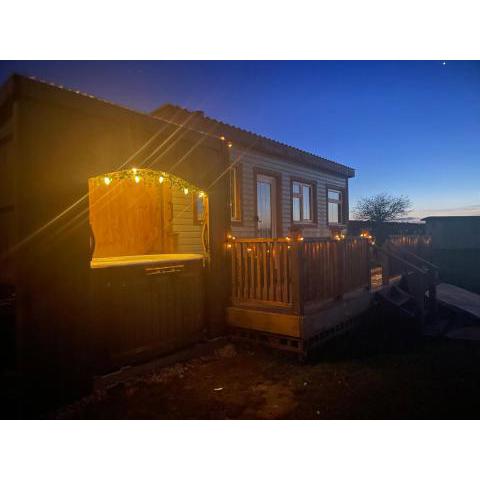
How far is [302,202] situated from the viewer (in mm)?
11609

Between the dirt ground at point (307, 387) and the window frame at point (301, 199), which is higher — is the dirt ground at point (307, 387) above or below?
below

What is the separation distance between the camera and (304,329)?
5.11m

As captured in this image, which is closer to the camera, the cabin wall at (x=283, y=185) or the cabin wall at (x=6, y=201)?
the cabin wall at (x=6, y=201)

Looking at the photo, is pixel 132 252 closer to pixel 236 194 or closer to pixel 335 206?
pixel 236 194

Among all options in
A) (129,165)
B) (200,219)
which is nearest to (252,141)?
Answer: (200,219)

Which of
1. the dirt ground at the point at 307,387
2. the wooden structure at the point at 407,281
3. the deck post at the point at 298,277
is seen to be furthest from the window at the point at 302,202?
the dirt ground at the point at 307,387

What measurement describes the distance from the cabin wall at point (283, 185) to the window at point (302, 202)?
0.85 feet

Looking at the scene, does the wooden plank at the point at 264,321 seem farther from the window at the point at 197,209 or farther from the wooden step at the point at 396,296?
the wooden step at the point at 396,296

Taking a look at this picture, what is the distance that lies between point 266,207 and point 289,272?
499 centimetres

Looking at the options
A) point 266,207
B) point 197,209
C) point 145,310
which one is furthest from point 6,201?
point 266,207

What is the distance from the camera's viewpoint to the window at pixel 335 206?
43.3ft

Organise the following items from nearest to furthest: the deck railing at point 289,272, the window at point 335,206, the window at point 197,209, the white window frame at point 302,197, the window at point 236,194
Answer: the deck railing at point 289,272 < the window at point 197,209 < the window at point 236,194 < the white window frame at point 302,197 < the window at point 335,206

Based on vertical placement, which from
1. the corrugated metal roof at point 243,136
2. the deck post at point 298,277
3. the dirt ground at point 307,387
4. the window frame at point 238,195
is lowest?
the dirt ground at point 307,387

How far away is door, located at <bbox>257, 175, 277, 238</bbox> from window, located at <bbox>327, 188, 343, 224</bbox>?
12.3 ft
